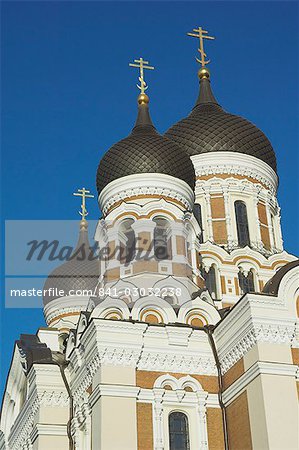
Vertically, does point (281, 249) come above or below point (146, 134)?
below

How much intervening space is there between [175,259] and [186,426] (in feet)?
12.9

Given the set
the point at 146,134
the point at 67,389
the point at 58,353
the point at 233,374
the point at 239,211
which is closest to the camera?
the point at 233,374

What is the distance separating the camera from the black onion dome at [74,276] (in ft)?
68.5

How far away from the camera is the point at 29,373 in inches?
612

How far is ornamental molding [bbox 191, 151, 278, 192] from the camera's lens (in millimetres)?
20172

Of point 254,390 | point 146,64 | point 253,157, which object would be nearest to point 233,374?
point 254,390

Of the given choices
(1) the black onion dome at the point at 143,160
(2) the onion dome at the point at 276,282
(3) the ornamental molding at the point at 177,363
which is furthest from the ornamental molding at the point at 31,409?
(1) the black onion dome at the point at 143,160

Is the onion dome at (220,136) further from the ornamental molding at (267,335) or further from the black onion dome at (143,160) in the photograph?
the ornamental molding at (267,335)

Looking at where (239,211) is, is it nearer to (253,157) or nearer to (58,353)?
(253,157)

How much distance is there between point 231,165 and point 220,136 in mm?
915

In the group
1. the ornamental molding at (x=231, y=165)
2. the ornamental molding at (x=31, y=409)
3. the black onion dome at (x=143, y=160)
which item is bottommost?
the ornamental molding at (x=31, y=409)

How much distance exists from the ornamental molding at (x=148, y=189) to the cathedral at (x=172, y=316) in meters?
0.03

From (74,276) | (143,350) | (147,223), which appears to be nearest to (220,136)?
(147,223)

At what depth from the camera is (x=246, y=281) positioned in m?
18.7
